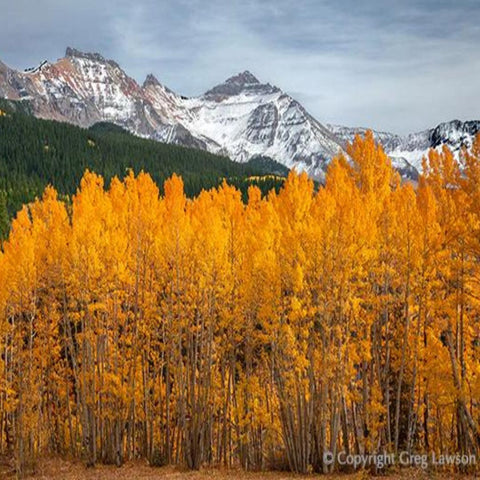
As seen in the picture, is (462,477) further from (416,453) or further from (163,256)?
(163,256)

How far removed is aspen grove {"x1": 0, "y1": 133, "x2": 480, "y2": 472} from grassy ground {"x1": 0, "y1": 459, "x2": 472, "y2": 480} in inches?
30.5

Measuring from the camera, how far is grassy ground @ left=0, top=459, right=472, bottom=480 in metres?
20.4

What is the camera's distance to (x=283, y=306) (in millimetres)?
21859

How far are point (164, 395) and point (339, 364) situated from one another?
486 inches

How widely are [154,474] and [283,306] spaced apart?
9407 mm

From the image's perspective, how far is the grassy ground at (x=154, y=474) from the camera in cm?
2044

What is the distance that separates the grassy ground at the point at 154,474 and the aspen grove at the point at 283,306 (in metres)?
0.77

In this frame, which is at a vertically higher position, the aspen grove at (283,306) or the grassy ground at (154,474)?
the aspen grove at (283,306)

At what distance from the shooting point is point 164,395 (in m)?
29.6

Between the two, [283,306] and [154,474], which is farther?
[154,474]

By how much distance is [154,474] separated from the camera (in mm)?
→ 24250

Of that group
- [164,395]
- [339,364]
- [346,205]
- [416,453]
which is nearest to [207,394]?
[164,395]

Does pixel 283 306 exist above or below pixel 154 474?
above

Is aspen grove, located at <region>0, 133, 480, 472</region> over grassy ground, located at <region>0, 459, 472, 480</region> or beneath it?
over
